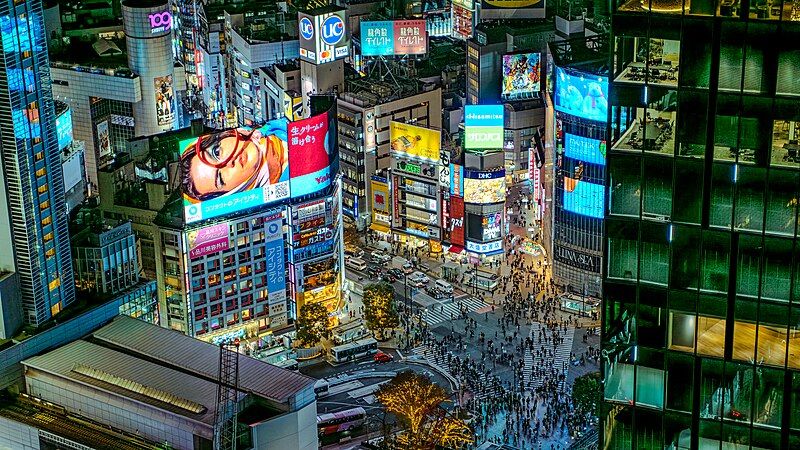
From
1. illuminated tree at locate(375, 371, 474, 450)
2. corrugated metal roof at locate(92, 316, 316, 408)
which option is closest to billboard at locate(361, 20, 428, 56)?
illuminated tree at locate(375, 371, 474, 450)

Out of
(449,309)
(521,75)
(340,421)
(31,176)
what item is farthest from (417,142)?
(31,176)

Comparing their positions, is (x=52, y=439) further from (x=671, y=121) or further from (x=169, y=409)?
(x=671, y=121)

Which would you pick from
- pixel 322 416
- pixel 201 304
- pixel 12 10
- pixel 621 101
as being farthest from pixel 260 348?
pixel 621 101

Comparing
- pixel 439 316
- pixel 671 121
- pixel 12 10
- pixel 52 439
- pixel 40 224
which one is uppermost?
pixel 671 121

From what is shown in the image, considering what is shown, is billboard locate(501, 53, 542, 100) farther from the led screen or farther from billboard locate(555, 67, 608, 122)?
the led screen

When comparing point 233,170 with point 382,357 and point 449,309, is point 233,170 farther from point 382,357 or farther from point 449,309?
point 449,309

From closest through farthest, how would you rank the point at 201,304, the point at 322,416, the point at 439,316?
the point at 322,416 → the point at 201,304 → the point at 439,316
